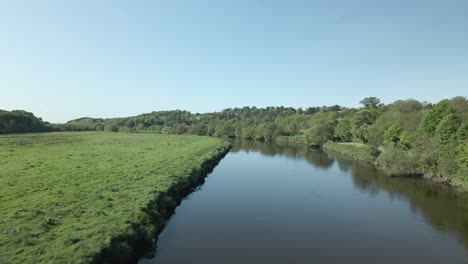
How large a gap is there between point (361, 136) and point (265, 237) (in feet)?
186

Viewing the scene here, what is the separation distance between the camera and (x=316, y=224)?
18938 mm

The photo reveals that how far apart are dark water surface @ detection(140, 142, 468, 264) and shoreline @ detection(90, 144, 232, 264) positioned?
56cm

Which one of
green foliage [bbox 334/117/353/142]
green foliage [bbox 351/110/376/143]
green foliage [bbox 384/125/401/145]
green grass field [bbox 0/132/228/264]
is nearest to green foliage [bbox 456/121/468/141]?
green foliage [bbox 384/125/401/145]

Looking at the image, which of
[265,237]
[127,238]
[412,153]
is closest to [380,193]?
[412,153]

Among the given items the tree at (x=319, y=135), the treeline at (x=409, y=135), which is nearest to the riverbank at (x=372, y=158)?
the treeline at (x=409, y=135)

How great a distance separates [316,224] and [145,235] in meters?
10.7

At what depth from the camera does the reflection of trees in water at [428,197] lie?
1991cm

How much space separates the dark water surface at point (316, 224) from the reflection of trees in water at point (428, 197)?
7cm

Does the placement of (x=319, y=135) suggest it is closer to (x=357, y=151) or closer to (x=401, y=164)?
(x=357, y=151)

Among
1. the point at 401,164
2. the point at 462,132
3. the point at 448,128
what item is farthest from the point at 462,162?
the point at 448,128

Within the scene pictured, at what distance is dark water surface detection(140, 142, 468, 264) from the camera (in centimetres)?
1452

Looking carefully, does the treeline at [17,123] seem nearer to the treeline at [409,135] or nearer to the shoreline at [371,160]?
the treeline at [409,135]

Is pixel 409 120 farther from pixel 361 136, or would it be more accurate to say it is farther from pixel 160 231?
pixel 160 231

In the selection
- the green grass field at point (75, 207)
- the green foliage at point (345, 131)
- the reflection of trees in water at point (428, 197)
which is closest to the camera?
the green grass field at point (75, 207)
